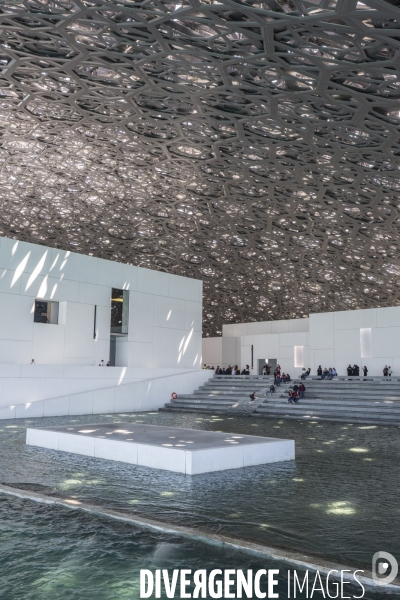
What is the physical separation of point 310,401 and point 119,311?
1161 centimetres

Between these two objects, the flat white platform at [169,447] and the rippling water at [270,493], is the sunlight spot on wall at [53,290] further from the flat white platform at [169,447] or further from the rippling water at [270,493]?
the flat white platform at [169,447]

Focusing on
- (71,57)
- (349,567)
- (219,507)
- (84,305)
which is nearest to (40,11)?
(71,57)

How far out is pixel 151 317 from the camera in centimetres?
3119

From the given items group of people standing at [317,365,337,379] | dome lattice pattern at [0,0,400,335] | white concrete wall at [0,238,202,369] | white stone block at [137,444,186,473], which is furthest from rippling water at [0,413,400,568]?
group of people standing at [317,365,337,379]

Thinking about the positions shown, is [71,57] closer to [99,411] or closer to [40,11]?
[40,11]

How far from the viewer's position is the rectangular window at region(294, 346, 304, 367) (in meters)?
38.4

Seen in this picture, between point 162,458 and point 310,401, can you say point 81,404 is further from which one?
point 162,458

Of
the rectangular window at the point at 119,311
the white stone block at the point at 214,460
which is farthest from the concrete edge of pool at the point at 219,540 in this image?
the rectangular window at the point at 119,311

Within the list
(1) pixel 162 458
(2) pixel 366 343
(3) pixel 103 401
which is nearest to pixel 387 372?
(2) pixel 366 343

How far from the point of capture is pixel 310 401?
2438cm

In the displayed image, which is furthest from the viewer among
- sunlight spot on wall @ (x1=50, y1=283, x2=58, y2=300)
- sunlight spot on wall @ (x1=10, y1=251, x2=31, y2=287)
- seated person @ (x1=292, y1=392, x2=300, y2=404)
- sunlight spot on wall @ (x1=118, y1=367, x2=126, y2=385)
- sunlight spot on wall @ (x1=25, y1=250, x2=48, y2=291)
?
sunlight spot on wall @ (x1=118, y1=367, x2=126, y2=385)

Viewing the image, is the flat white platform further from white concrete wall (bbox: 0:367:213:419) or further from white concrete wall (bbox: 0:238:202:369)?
white concrete wall (bbox: 0:238:202:369)

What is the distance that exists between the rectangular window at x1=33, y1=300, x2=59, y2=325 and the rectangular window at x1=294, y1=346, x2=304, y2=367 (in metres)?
18.7

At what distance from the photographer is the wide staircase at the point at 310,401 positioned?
21.6 metres
